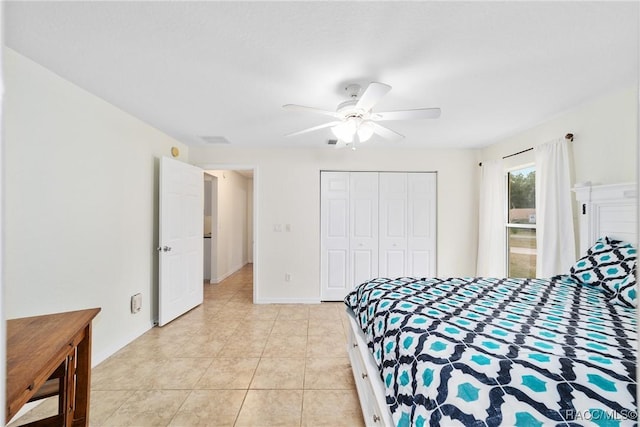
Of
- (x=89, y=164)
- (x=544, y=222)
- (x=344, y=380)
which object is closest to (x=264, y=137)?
(x=89, y=164)

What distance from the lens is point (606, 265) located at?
1726 millimetres

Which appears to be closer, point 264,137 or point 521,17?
point 521,17

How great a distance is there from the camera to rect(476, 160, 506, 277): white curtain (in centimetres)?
343

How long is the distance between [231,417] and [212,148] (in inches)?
129

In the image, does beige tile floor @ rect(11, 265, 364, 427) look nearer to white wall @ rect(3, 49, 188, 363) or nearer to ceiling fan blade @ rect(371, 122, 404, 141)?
white wall @ rect(3, 49, 188, 363)

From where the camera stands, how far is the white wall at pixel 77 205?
161 centimetres

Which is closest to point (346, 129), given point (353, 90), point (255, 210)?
point (353, 90)

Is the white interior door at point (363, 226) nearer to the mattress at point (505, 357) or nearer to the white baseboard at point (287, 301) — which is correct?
the white baseboard at point (287, 301)

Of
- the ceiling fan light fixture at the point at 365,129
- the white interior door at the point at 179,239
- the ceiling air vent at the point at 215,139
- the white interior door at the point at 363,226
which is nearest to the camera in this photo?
the ceiling fan light fixture at the point at 365,129

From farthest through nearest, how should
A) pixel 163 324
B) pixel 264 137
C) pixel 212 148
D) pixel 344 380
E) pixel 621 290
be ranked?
1. pixel 212 148
2. pixel 264 137
3. pixel 163 324
4. pixel 344 380
5. pixel 621 290

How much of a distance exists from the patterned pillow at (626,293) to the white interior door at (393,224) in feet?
7.84

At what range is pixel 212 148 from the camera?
12.4 ft

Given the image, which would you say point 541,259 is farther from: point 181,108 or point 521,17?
point 181,108

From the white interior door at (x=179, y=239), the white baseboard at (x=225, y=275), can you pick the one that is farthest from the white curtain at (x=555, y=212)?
the white baseboard at (x=225, y=275)
